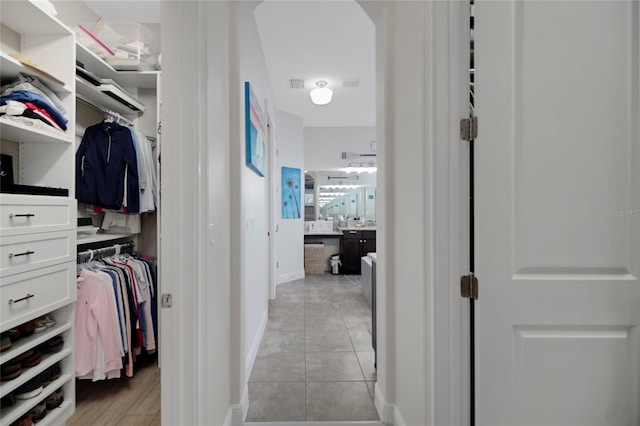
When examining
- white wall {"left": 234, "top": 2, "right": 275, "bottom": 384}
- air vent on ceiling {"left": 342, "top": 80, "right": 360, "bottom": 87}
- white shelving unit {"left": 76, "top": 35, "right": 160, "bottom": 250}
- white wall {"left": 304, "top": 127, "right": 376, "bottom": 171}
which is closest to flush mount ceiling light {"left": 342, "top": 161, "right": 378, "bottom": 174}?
white wall {"left": 304, "top": 127, "right": 376, "bottom": 171}

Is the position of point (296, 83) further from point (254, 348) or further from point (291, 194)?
point (254, 348)

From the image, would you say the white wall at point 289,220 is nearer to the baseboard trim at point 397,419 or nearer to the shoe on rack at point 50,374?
the shoe on rack at point 50,374

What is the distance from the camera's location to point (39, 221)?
1330 mm

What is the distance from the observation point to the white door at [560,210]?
997mm

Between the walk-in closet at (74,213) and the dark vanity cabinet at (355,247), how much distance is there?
3531 mm

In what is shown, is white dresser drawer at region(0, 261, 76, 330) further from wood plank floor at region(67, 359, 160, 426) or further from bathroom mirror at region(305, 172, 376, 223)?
bathroom mirror at region(305, 172, 376, 223)

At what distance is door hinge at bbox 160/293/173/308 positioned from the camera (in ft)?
3.34

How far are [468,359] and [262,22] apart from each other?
114 inches

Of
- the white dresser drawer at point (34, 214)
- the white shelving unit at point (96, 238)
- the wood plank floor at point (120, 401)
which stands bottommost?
the wood plank floor at point (120, 401)

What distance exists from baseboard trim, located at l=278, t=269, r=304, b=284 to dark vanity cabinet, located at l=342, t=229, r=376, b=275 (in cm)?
89

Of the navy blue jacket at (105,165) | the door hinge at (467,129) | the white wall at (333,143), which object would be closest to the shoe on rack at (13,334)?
the navy blue jacket at (105,165)

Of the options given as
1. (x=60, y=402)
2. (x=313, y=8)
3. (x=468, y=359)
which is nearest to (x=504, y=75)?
(x=468, y=359)

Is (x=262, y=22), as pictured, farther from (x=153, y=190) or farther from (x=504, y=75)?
(x=504, y=75)

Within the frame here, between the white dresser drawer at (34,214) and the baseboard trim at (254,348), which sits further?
the baseboard trim at (254,348)
